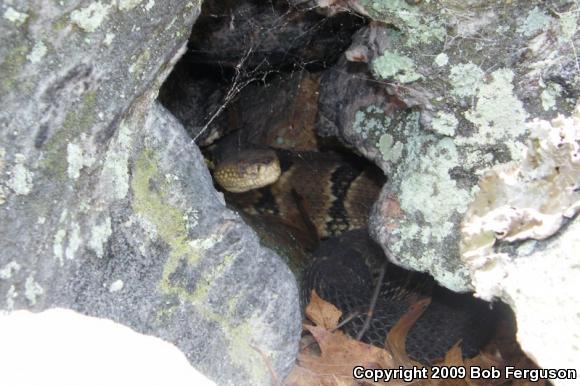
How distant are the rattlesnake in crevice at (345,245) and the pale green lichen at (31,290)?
4.62ft

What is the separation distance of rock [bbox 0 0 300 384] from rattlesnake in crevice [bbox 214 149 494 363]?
2.39ft

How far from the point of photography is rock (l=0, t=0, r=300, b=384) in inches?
47.7

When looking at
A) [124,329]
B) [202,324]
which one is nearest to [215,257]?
[202,324]

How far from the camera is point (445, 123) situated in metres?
1.92

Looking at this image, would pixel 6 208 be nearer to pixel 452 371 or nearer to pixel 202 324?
pixel 202 324

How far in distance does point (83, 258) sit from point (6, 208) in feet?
0.83

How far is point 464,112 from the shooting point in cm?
189

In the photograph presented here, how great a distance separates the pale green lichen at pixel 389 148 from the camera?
216cm

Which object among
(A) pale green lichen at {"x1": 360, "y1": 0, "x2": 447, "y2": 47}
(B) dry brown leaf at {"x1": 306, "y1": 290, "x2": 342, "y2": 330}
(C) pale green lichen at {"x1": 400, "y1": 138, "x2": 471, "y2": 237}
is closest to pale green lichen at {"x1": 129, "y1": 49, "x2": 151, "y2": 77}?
(A) pale green lichen at {"x1": 360, "y1": 0, "x2": 447, "y2": 47}

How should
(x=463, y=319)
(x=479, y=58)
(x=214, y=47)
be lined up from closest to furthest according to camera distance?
1. (x=479, y=58)
2. (x=463, y=319)
3. (x=214, y=47)

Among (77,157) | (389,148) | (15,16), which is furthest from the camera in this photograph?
(389,148)

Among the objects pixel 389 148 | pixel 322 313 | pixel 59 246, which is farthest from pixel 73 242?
pixel 322 313

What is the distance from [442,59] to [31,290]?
1275 mm

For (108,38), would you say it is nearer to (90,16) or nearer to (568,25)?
(90,16)
